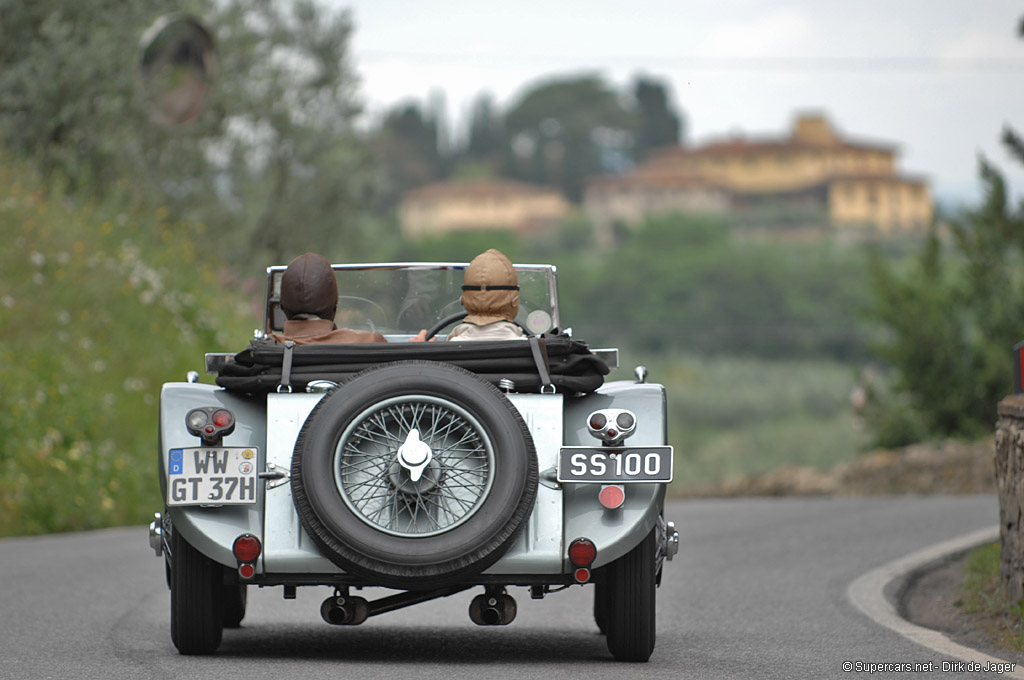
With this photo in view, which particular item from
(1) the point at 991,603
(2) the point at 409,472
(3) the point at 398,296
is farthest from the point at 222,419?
(1) the point at 991,603

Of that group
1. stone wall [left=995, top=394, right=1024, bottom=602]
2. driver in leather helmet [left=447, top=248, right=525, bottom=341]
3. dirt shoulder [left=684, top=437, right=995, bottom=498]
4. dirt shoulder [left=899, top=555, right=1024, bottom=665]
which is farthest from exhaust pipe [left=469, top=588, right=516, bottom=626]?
dirt shoulder [left=684, top=437, right=995, bottom=498]

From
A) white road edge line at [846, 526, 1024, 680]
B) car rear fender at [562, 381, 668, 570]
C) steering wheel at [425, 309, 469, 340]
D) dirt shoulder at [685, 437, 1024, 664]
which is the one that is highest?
steering wheel at [425, 309, 469, 340]

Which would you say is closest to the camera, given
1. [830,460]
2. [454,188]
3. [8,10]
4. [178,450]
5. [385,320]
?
[178,450]

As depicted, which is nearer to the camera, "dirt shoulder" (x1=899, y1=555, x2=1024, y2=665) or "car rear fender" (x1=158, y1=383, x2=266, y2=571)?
"car rear fender" (x1=158, y1=383, x2=266, y2=571)

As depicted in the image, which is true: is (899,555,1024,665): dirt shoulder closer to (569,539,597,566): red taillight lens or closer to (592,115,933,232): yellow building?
(569,539,597,566): red taillight lens

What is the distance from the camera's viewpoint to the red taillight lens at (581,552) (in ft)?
19.6

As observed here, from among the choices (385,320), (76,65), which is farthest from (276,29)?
(385,320)

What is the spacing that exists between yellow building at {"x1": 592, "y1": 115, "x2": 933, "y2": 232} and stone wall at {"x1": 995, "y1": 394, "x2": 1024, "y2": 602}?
477 feet

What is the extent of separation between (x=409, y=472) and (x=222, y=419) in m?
0.75

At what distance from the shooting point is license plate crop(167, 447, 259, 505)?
595cm

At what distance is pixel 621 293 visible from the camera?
365ft

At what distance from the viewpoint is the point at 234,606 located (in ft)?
24.8

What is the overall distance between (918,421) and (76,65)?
45.0ft

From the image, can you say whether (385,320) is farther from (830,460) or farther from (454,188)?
(454,188)
